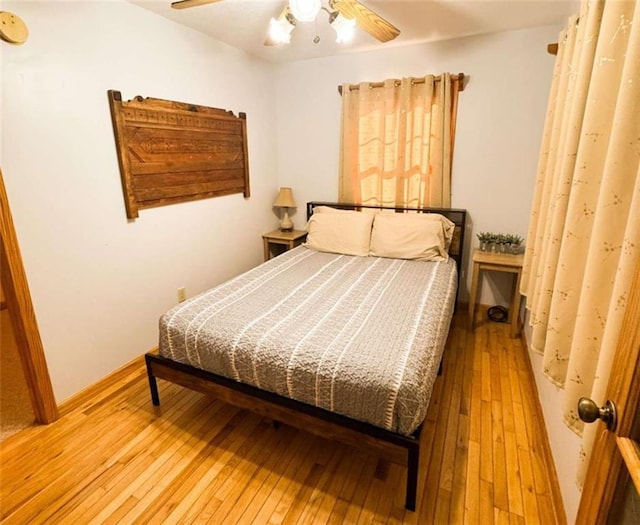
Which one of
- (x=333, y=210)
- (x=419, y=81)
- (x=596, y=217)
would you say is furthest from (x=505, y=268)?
(x=596, y=217)

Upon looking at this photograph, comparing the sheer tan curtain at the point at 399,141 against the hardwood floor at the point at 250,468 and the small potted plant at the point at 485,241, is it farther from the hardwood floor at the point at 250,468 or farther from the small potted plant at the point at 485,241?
the hardwood floor at the point at 250,468

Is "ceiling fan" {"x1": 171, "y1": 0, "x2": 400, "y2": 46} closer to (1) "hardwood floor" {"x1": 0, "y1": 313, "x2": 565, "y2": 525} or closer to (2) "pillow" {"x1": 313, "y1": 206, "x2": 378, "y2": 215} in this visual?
(2) "pillow" {"x1": 313, "y1": 206, "x2": 378, "y2": 215}

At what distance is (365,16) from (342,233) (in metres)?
1.64

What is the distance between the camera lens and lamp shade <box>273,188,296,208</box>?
12.2 feet

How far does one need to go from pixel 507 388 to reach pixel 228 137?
9.56 ft

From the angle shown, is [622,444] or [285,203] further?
[285,203]

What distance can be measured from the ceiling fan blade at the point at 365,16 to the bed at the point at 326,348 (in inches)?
58.6

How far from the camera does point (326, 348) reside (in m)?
1.55

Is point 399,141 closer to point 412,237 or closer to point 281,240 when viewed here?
point 412,237

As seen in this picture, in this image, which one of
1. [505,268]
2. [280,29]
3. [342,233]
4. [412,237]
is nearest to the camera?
[280,29]

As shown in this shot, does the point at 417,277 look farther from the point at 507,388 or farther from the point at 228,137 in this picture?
the point at 228,137

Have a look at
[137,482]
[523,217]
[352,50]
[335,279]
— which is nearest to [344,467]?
[137,482]

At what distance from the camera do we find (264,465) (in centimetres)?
171

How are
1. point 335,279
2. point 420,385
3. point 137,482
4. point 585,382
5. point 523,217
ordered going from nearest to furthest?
point 585,382 → point 420,385 → point 137,482 → point 335,279 → point 523,217
